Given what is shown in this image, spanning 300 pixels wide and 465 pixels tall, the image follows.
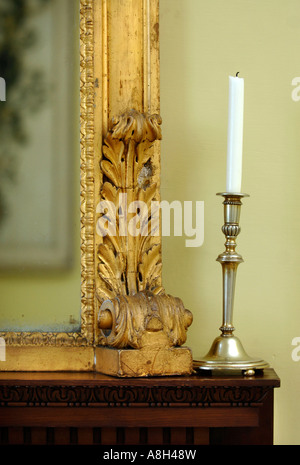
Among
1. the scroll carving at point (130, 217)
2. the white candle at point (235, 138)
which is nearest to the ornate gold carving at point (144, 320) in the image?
the scroll carving at point (130, 217)

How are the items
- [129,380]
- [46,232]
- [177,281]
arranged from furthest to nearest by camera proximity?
[177,281] → [46,232] → [129,380]

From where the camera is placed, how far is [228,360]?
0.92m

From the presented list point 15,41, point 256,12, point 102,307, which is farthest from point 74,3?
point 102,307

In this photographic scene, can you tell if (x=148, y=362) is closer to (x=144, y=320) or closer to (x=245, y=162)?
(x=144, y=320)

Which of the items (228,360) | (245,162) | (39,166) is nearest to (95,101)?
(39,166)

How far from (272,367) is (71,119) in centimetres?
45

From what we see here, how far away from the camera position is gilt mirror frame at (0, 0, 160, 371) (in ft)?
3.09

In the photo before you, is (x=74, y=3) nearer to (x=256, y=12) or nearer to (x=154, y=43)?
(x=154, y=43)

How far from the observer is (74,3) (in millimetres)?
984

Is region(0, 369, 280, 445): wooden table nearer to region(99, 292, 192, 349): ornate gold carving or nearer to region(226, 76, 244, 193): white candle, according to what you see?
region(99, 292, 192, 349): ornate gold carving

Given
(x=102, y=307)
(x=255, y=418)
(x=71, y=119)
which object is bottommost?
(x=255, y=418)

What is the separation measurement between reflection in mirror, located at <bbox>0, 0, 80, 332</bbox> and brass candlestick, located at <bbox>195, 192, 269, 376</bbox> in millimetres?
178

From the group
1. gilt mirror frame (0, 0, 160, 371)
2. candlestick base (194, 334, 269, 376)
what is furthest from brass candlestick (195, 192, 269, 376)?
gilt mirror frame (0, 0, 160, 371)

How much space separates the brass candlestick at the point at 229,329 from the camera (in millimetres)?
912
